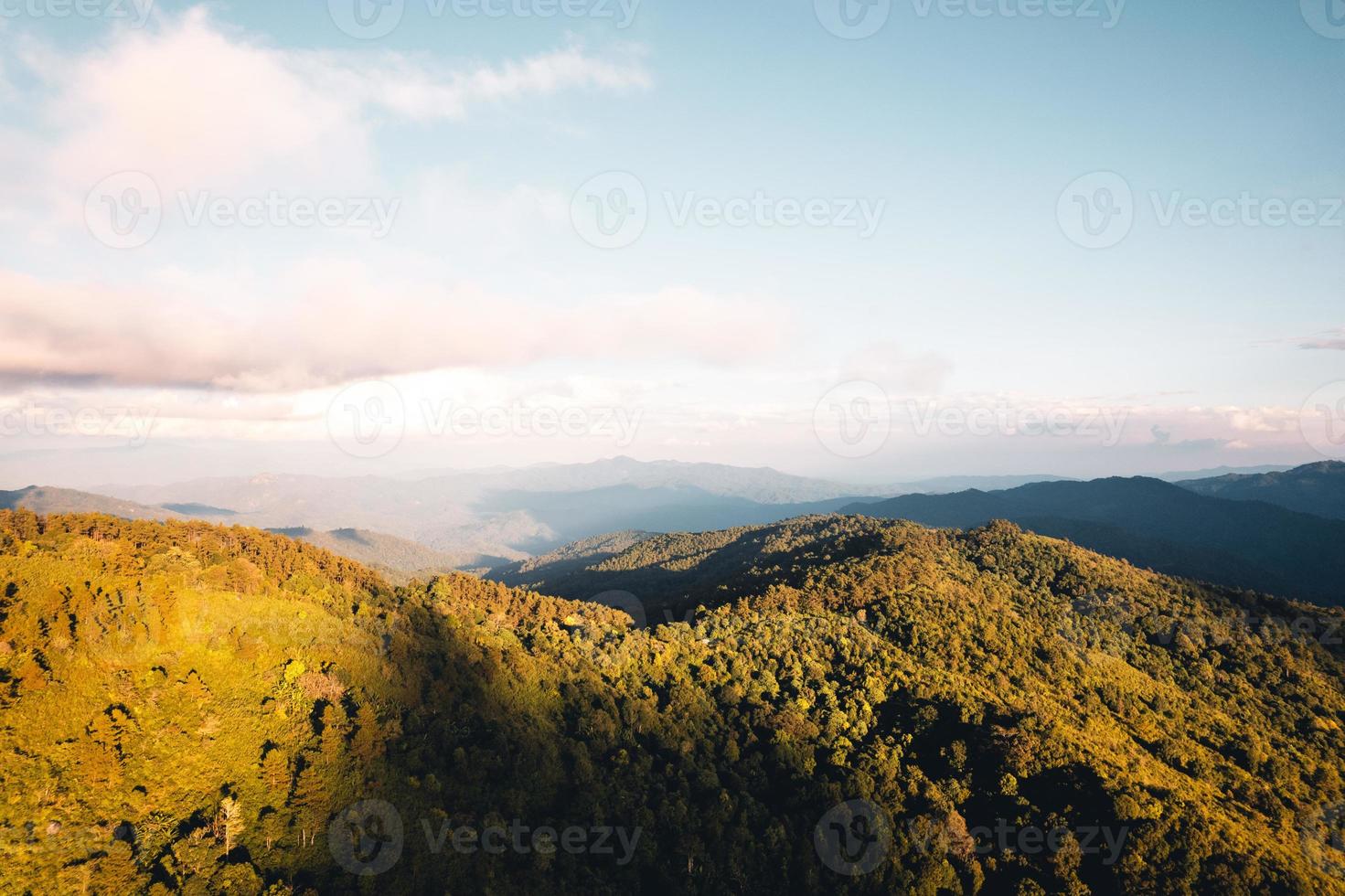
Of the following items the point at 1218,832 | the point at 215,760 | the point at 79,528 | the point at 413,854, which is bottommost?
the point at 1218,832

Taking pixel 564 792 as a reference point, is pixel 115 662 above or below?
above

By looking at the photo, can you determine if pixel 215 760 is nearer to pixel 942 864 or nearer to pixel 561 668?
pixel 561 668

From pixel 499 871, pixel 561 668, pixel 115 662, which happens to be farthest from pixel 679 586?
pixel 115 662

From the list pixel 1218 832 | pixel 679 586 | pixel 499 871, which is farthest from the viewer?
pixel 679 586

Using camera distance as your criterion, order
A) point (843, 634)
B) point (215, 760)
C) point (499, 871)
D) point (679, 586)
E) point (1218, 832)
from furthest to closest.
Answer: point (679, 586)
point (843, 634)
point (1218, 832)
point (499, 871)
point (215, 760)

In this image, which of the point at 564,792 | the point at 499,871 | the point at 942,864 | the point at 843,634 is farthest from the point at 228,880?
the point at 843,634

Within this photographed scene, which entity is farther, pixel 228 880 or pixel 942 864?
pixel 942 864

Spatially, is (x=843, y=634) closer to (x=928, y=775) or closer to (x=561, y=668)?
(x=928, y=775)
